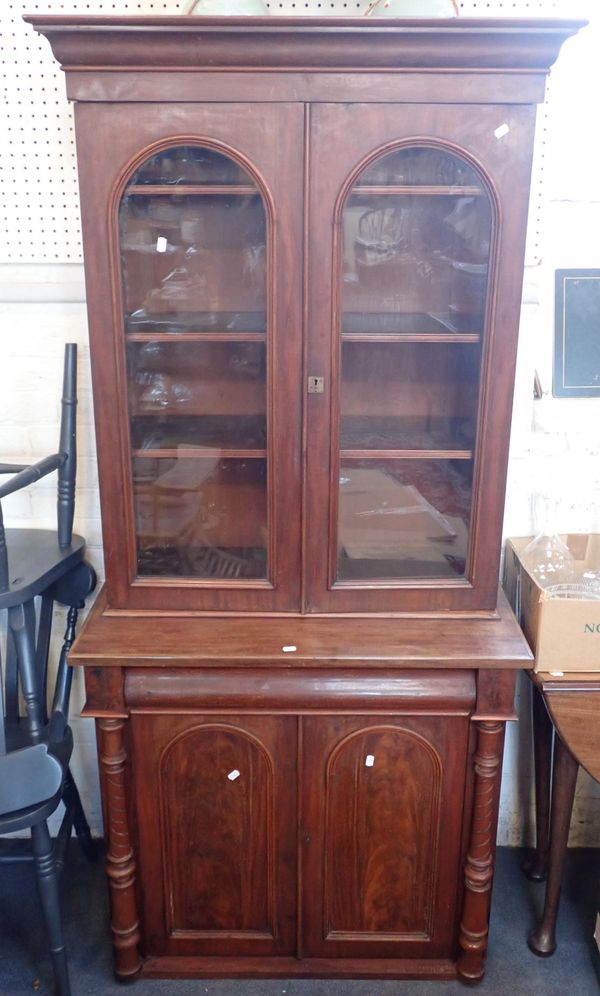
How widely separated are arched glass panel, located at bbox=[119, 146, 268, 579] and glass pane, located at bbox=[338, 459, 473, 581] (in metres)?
0.20

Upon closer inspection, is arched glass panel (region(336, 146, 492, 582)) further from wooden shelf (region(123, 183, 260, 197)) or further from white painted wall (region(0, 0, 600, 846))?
white painted wall (region(0, 0, 600, 846))

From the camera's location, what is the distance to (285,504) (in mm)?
1755

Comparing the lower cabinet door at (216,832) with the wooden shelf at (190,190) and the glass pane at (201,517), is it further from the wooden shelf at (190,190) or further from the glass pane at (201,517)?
the wooden shelf at (190,190)

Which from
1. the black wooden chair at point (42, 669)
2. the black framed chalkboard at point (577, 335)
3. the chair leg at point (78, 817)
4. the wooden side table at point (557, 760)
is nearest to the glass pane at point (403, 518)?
the wooden side table at point (557, 760)

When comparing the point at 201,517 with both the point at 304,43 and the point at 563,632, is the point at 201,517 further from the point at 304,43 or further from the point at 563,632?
the point at 304,43

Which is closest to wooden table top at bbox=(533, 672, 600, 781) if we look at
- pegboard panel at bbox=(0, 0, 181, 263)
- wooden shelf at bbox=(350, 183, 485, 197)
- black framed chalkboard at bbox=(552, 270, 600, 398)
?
black framed chalkboard at bbox=(552, 270, 600, 398)

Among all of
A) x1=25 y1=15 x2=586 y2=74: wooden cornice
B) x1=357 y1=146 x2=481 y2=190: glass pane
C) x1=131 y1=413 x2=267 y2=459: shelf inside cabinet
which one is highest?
x1=25 y1=15 x2=586 y2=74: wooden cornice

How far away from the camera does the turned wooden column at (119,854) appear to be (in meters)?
1.76

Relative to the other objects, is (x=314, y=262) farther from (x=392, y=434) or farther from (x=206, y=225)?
(x=392, y=434)

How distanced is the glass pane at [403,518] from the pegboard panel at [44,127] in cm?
65

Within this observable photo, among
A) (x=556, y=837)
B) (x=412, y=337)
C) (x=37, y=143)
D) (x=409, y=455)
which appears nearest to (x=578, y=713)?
(x=556, y=837)

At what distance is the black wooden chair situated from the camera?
1.75 meters

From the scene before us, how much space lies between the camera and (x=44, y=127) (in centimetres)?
188

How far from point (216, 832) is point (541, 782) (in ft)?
3.02
